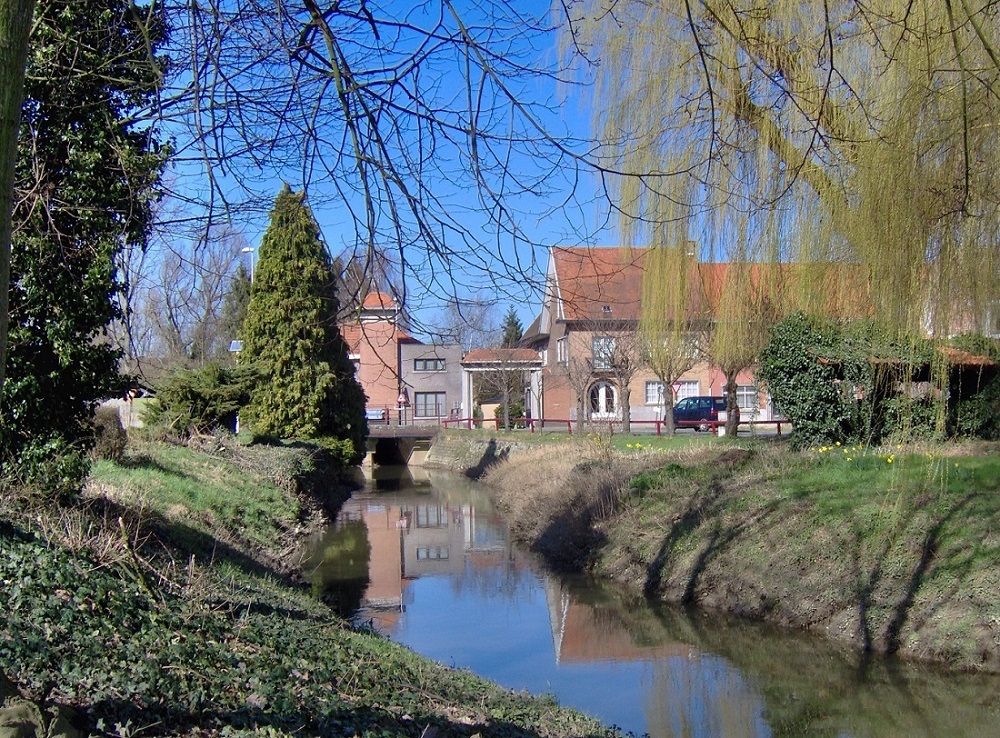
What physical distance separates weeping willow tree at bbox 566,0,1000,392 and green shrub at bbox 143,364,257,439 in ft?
42.6

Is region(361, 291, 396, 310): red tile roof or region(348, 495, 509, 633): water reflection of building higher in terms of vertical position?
region(361, 291, 396, 310): red tile roof

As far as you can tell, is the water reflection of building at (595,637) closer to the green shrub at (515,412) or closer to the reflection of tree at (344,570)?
the reflection of tree at (344,570)

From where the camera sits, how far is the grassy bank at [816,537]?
10180 mm

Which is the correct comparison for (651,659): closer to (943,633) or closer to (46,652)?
(943,633)

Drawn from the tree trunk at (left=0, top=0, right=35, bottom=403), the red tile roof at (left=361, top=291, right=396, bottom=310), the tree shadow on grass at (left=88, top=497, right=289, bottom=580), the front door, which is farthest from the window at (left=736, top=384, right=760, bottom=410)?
the tree trunk at (left=0, top=0, right=35, bottom=403)

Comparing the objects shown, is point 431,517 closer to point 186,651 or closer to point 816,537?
point 816,537

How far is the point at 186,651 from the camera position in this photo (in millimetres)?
5949

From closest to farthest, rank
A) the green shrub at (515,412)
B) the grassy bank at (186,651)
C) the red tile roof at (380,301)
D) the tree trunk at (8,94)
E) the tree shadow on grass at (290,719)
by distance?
the tree trunk at (8,94)
the tree shadow on grass at (290,719)
the grassy bank at (186,651)
the red tile roof at (380,301)
the green shrub at (515,412)

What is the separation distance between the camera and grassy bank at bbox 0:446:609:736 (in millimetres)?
5086

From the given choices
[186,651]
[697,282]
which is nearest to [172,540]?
[186,651]

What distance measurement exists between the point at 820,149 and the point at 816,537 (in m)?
6.86

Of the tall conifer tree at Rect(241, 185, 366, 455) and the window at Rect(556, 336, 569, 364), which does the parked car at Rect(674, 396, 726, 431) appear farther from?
the tall conifer tree at Rect(241, 185, 366, 455)

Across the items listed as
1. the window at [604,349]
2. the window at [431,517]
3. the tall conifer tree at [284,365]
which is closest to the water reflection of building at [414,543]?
the window at [431,517]

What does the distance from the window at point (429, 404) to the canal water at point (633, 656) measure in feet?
111
